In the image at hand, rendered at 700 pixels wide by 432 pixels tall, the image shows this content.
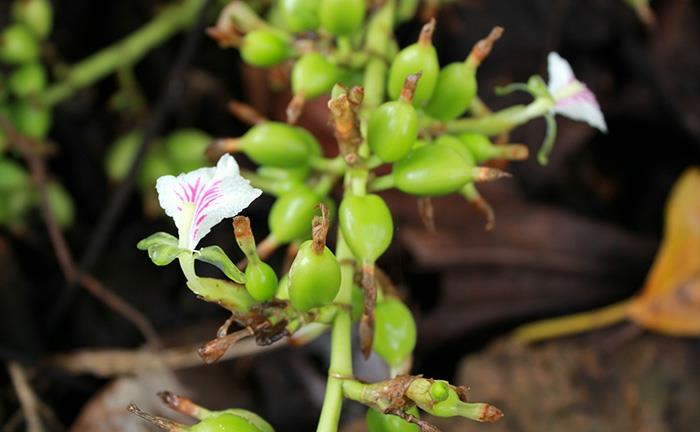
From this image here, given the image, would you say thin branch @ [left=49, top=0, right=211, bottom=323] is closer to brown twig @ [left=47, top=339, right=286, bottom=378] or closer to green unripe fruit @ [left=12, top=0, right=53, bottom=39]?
brown twig @ [left=47, top=339, right=286, bottom=378]

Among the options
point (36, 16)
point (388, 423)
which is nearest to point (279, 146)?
point (388, 423)

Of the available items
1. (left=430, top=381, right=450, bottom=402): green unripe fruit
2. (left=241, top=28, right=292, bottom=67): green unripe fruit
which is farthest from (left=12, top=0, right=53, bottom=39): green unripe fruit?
(left=430, top=381, right=450, bottom=402): green unripe fruit

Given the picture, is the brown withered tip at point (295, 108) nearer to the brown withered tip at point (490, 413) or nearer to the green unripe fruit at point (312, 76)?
the green unripe fruit at point (312, 76)

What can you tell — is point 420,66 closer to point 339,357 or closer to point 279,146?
point 279,146

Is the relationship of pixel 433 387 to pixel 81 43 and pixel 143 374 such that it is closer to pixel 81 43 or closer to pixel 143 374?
pixel 143 374

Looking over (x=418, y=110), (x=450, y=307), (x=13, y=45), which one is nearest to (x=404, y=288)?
(x=450, y=307)

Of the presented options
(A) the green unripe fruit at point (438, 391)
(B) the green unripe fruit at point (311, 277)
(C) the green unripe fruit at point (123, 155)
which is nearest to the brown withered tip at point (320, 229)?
(B) the green unripe fruit at point (311, 277)
